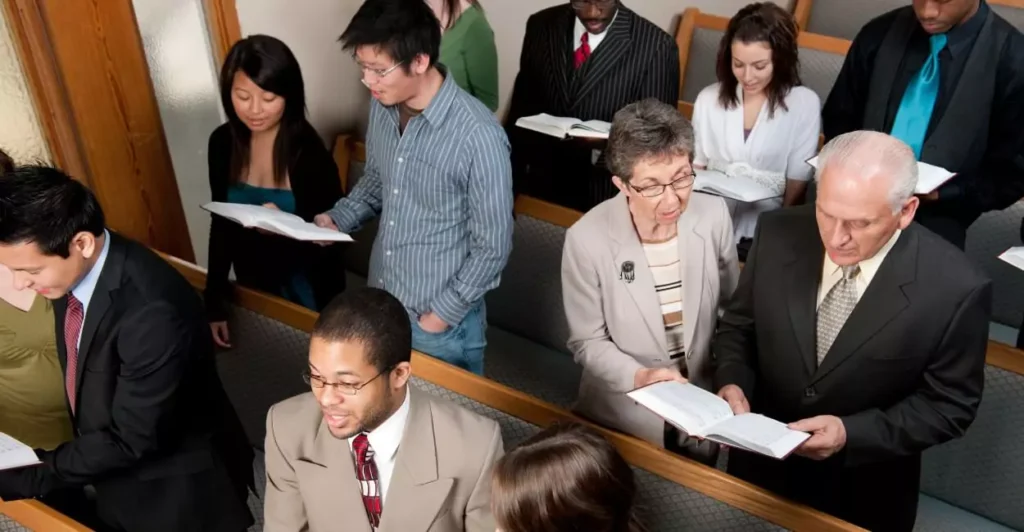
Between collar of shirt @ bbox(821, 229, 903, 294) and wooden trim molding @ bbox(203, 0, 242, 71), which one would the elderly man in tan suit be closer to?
collar of shirt @ bbox(821, 229, 903, 294)

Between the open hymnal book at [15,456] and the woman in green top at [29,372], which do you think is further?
the woman in green top at [29,372]

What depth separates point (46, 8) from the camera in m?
2.71

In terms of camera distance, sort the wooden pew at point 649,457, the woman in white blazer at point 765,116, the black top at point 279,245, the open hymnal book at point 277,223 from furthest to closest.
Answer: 1. the woman in white blazer at point 765,116
2. the black top at point 279,245
3. the open hymnal book at point 277,223
4. the wooden pew at point 649,457

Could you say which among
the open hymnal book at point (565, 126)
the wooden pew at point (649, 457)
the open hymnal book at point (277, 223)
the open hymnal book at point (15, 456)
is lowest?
the wooden pew at point (649, 457)

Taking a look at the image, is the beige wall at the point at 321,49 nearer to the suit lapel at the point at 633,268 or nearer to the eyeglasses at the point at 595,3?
the eyeglasses at the point at 595,3

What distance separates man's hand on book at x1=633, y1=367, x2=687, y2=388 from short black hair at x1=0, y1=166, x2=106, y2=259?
128 centimetres

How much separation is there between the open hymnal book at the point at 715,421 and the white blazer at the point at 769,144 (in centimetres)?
120

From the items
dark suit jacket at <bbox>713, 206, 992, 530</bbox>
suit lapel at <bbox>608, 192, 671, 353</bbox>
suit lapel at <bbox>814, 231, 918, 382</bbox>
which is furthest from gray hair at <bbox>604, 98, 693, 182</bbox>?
suit lapel at <bbox>814, 231, 918, 382</bbox>

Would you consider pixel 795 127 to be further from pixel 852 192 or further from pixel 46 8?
pixel 46 8

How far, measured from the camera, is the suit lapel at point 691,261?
7.40 ft

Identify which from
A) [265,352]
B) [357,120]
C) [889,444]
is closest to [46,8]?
[265,352]

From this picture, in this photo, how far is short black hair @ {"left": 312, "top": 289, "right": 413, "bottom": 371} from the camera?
5.97ft

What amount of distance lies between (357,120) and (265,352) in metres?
1.51

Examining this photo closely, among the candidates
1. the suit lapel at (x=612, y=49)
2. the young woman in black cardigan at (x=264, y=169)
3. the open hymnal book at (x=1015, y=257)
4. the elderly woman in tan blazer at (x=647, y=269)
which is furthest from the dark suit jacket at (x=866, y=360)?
the young woman in black cardigan at (x=264, y=169)
